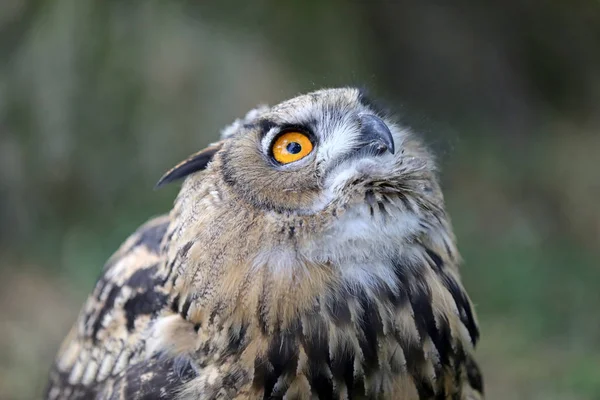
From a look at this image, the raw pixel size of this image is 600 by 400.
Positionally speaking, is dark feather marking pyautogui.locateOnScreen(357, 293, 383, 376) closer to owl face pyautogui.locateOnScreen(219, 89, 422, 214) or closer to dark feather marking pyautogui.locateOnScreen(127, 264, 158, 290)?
owl face pyautogui.locateOnScreen(219, 89, 422, 214)

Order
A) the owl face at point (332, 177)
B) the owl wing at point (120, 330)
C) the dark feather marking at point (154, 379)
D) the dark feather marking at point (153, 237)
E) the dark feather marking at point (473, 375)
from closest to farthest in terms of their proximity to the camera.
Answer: the owl face at point (332, 177) < the dark feather marking at point (154, 379) < the owl wing at point (120, 330) < the dark feather marking at point (473, 375) < the dark feather marking at point (153, 237)

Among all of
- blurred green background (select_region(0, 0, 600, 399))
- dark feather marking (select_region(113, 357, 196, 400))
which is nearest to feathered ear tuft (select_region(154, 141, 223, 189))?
dark feather marking (select_region(113, 357, 196, 400))

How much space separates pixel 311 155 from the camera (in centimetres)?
136

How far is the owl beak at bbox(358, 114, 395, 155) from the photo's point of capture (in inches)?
53.3

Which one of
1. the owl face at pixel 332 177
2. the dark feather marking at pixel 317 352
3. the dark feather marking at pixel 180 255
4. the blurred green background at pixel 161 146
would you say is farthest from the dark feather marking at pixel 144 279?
the blurred green background at pixel 161 146

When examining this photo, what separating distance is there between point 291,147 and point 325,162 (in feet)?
0.29

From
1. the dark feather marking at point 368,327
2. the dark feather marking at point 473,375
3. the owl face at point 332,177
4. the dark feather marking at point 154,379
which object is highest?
the owl face at point 332,177

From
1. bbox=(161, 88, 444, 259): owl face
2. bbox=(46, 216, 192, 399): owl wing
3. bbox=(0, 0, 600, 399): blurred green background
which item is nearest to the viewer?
bbox=(161, 88, 444, 259): owl face

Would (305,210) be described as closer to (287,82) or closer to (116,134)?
(287,82)

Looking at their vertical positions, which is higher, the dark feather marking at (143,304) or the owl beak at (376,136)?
the owl beak at (376,136)

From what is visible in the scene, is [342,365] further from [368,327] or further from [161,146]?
[161,146]

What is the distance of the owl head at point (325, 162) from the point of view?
1.33m

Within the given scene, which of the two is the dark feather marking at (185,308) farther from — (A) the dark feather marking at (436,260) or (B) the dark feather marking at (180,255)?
(A) the dark feather marking at (436,260)

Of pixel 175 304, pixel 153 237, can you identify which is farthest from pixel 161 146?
pixel 175 304
